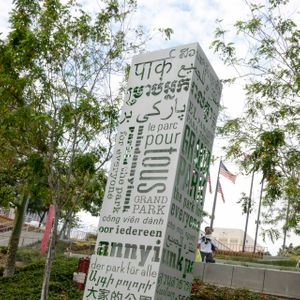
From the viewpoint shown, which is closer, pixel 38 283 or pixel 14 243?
pixel 38 283

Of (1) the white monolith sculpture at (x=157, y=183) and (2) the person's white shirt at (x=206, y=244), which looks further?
(2) the person's white shirt at (x=206, y=244)

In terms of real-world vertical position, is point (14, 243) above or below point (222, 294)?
above

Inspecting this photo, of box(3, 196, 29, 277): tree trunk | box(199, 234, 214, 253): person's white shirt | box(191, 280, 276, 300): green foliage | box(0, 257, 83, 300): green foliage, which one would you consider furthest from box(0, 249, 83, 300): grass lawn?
box(199, 234, 214, 253): person's white shirt

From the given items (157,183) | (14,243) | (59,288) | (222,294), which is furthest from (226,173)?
(157,183)

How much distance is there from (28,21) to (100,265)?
7.28 meters

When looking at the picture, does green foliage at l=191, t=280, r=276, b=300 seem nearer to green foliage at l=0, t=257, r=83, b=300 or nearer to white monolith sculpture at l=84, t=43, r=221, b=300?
green foliage at l=0, t=257, r=83, b=300

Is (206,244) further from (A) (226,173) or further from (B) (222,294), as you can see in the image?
(A) (226,173)

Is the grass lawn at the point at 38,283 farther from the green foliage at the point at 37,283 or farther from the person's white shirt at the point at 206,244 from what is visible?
the person's white shirt at the point at 206,244

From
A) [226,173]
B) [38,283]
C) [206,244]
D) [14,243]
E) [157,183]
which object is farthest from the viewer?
[226,173]

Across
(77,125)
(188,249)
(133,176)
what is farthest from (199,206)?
(77,125)

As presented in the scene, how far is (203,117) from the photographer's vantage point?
506 cm

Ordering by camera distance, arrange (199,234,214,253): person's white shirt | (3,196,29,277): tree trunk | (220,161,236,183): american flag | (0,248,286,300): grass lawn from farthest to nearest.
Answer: (220,161,236,183): american flag → (3,196,29,277): tree trunk → (199,234,214,253): person's white shirt → (0,248,286,300): grass lawn

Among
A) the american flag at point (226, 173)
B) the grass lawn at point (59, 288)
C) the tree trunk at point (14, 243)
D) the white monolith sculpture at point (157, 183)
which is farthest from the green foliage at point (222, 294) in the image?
the american flag at point (226, 173)

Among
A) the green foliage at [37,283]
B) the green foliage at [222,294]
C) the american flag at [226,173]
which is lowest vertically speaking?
the green foliage at [37,283]
